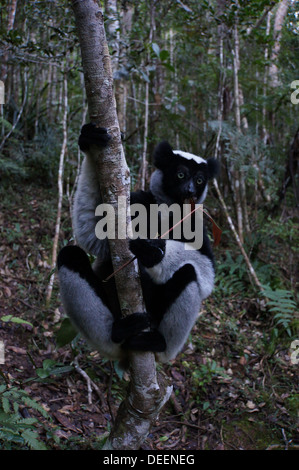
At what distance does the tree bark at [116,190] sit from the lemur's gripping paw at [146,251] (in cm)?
7

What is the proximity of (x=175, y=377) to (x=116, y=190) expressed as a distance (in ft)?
9.63

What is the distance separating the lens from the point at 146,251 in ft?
7.35

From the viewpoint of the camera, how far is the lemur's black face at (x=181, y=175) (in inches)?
132

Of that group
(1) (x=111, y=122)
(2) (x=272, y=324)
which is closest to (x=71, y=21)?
(1) (x=111, y=122)

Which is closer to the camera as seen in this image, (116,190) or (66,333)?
(116,190)

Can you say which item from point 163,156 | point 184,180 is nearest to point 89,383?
point 184,180

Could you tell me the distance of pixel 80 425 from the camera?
340 cm

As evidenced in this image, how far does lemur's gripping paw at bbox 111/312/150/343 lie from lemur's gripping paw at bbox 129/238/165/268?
33 cm

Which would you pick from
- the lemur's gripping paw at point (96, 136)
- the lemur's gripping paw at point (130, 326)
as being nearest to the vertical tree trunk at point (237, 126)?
the lemur's gripping paw at point (130, 326)

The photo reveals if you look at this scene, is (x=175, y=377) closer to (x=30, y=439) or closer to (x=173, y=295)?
(x=173, y=295)

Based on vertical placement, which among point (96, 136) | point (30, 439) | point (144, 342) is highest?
point (96, 136)

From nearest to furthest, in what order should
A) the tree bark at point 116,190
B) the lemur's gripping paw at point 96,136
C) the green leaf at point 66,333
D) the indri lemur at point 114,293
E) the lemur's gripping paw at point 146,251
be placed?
the tree bark at point 116,190 → the lemur's gripping paw at point 96,136 → the lemur's gripping paw at point 146,251 → the indri lemur at point 114,293 → the green leaf at point 66,333

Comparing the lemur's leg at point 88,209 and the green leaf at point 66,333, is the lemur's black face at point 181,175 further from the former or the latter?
the green leaf at point 66,333
